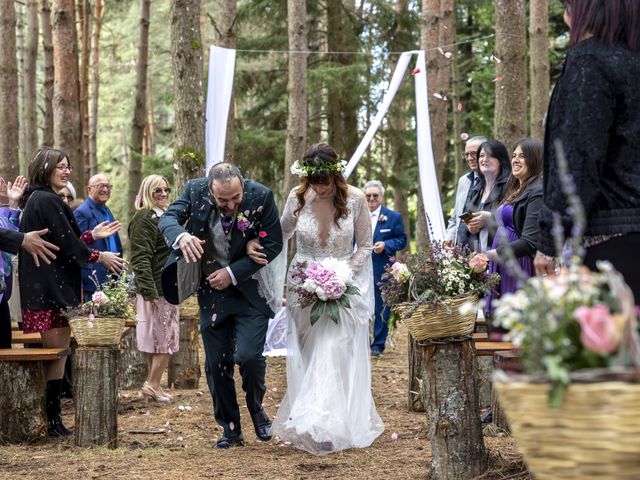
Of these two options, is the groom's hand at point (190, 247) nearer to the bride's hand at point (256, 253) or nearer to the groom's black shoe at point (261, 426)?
the bride's hand at point (256, 253)

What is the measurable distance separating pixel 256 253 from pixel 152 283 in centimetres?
238

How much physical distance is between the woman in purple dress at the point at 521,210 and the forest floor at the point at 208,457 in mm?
1270

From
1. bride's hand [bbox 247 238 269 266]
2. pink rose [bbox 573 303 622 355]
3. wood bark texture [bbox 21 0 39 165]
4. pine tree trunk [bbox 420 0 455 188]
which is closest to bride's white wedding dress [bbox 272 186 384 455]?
bride's hand [bbox 247 238 269 266]

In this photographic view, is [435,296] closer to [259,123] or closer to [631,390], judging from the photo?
[631,390]

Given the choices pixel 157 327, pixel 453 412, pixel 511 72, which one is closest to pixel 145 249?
pixel 157 327

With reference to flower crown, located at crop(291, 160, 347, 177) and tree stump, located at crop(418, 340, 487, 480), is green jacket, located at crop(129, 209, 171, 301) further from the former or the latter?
tree stump, located at crop(418, 340, 487, 480)

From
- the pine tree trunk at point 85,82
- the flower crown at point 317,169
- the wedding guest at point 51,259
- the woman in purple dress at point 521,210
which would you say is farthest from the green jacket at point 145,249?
the pine tree trunk at point 85,82

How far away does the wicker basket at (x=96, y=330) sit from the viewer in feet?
22.5

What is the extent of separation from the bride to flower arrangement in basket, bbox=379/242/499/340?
49.6 inches

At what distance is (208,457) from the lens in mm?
6641

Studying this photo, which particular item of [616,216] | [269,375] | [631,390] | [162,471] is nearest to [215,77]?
[269,375]

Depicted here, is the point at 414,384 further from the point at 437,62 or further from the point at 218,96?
the point at 437,62

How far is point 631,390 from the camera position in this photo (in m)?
2.39

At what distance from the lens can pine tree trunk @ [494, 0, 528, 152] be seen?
35.2 feet
